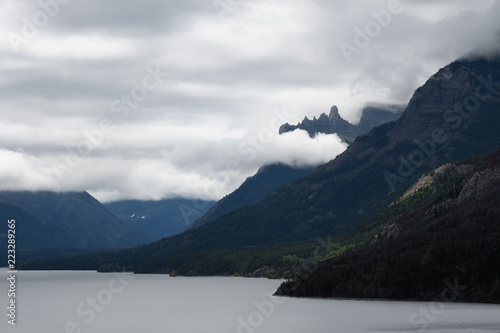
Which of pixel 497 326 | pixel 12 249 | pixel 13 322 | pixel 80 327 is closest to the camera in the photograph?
pixel 12 249

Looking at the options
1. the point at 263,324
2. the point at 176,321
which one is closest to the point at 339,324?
the point at 263,324

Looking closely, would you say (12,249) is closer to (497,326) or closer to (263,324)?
(263,324)

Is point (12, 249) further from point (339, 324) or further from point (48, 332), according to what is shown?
point (339, 324)

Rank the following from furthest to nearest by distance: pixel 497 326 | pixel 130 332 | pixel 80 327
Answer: pixel 80 327, pixel 130 332, pixel 497 326

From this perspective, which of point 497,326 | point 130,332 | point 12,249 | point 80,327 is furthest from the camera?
point 80,327

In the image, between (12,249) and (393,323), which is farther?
(393,323)

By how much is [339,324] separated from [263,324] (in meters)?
21.4

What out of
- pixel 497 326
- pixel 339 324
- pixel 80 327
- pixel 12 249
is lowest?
pixel 497 326

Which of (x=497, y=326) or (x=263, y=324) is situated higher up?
(x=263, y=324)

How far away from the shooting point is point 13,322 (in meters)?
199

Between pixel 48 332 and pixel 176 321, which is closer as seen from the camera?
pixel 48 332

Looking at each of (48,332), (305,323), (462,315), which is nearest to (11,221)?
(48,332)

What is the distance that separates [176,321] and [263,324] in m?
25.8

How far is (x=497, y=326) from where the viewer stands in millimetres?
161750
